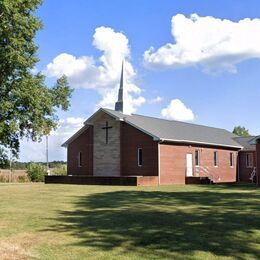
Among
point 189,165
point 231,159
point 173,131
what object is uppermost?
point 173,131

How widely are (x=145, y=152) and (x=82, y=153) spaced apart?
25.9 ft

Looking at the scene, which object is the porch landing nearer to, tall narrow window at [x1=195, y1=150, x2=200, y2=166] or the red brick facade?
the red brick facade

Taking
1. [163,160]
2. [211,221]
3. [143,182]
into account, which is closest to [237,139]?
[163,160]

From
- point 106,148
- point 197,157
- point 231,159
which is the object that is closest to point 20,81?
point 106,148

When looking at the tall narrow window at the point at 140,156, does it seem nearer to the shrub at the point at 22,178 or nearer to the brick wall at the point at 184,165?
the brick wall at the point at 184,165

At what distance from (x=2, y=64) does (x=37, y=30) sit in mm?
3364

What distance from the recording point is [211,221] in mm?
12398

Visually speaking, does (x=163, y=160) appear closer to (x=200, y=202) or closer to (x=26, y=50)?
(x=26, y=50)

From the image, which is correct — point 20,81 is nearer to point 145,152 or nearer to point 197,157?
point 145,152

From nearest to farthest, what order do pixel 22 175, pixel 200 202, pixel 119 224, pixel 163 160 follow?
pixel 119 224, pixel 200 202, pixel 163 160, pixel 22 175

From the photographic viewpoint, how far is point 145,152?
3659 centimetres

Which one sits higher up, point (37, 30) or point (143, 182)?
point (37, 30)

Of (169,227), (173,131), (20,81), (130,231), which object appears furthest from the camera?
(173,131)

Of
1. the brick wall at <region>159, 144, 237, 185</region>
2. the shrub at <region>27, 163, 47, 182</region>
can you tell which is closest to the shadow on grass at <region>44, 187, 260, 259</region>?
the brick wall at <region>159, 144, 237, 185</region>
